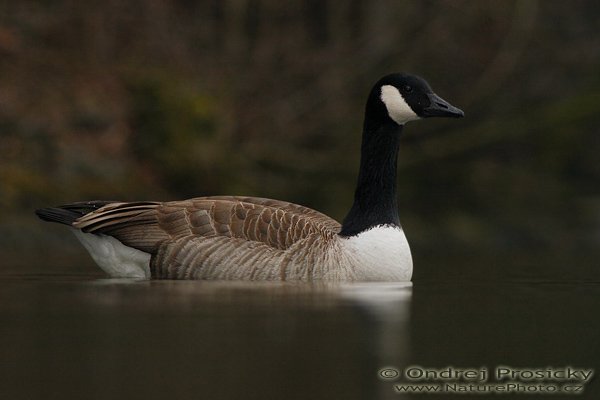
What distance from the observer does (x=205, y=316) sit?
801 cm

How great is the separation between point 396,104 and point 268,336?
4.30m

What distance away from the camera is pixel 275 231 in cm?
1042

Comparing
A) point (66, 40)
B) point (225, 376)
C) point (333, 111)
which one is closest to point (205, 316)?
point (225, 376)

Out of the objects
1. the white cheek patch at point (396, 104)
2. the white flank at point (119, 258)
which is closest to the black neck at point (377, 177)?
the white cheek patch at point (396, 104)

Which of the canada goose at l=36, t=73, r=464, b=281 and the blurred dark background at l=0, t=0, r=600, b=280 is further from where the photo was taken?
the blurred dark background at l=0, t=0, r=600, b=280

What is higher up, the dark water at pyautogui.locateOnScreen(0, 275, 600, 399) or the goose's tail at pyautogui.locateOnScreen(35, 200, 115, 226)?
the goose's tail at pyautogui.locateOnScreen(35, 200, 115, 226)

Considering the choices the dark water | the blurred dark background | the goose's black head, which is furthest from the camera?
the blurred dark background

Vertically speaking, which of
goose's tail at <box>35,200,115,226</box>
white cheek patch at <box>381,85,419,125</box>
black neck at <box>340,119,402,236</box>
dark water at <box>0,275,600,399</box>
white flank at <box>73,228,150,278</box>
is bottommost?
dark water at <box>0,275,600,399</box>

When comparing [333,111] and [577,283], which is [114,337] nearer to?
[577,283]

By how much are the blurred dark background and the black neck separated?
513cm

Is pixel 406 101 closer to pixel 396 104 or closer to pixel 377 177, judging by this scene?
pixel 396 104

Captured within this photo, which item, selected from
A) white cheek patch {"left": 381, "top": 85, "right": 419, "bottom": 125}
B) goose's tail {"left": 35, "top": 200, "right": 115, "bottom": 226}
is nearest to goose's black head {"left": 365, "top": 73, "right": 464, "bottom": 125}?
white cheek patch {"left": 381, "top": 85, "right": 419, "bottom": 125}

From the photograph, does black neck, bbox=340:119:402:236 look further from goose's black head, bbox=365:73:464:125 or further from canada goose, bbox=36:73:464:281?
goose's black head, bbox=365:73:464:125

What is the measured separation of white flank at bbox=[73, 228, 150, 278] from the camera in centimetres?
1094
